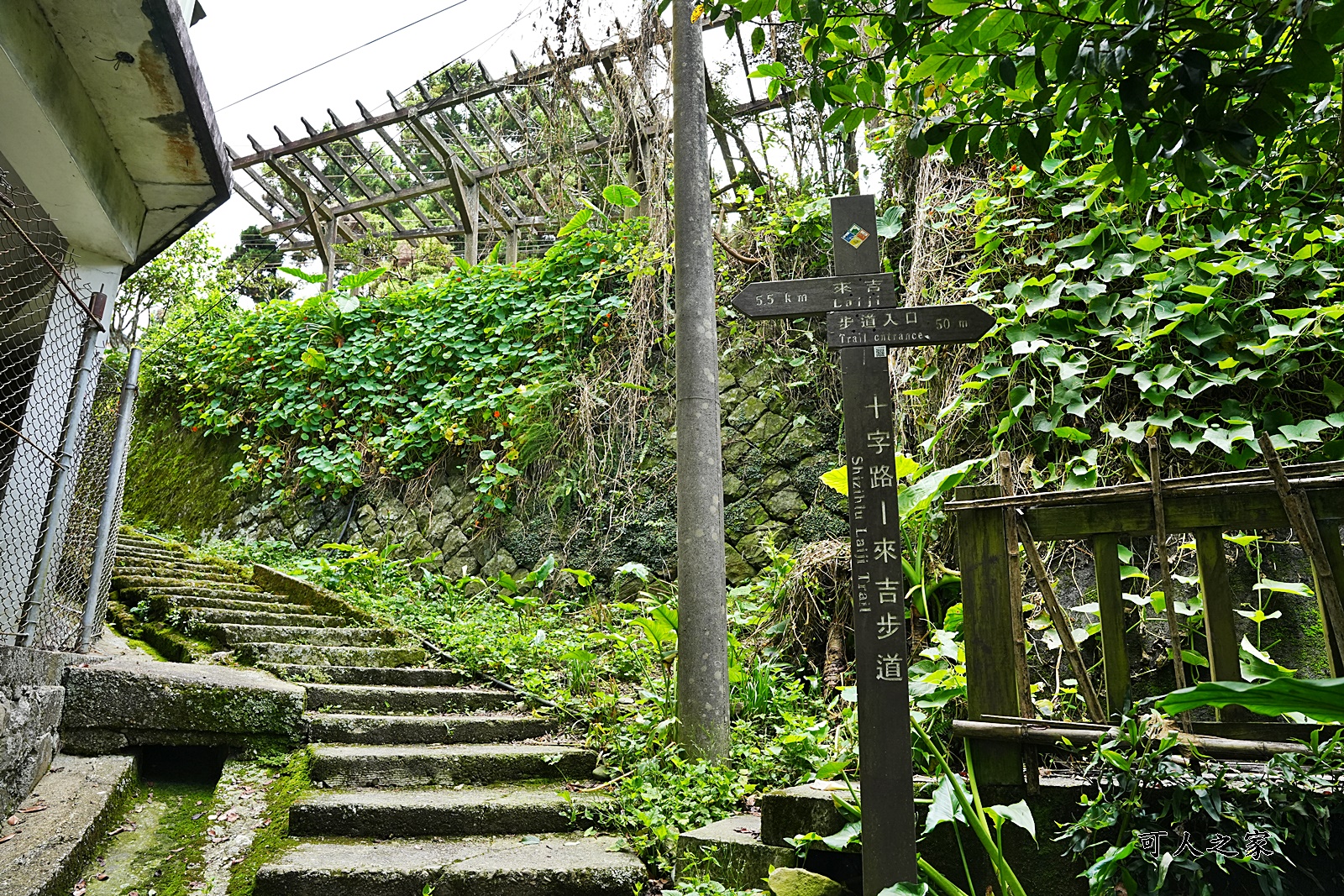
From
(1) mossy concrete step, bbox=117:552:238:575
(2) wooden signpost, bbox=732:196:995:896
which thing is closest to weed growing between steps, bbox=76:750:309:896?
(2) wooden signpost, bbox=732:196:995:896

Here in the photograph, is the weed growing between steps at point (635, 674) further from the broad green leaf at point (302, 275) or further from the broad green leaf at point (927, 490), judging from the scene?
the broad green leaf at point (302, 275)

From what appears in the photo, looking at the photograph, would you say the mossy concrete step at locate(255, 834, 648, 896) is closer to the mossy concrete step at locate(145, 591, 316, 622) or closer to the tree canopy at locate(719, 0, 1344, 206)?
the tree canopy at locate(719, 0, 1344, 206)

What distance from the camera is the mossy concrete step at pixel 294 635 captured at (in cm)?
456

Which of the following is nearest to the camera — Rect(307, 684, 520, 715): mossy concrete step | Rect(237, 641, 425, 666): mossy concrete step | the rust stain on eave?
the rust stain on eave

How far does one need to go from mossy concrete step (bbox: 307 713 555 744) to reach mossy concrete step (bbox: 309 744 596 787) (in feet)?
0.26

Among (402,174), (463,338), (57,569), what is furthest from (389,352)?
(402,174)

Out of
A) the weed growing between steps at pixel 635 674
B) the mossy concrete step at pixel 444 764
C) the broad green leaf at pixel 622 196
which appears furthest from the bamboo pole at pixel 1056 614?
the broad green leaf at pixel 622 196

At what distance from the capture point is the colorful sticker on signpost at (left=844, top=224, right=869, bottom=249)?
2.78 metres

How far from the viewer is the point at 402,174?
16.7 meters

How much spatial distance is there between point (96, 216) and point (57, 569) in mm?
1508

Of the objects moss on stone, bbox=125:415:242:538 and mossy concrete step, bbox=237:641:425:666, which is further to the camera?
moss on stone, bbox=125:415:242:538

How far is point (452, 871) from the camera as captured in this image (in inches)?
107

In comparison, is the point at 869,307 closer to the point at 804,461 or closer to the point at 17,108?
the point at 17,108

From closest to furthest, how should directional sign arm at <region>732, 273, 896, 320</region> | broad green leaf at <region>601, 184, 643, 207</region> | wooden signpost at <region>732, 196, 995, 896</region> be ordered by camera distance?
1. wooden signpost at <region>732, 196, 995, 896</region>
2. directional sign arm at <region>732, 273, 896, 320</region>
3. broad green leaf at <region>601, 184, 643, 207</region>
